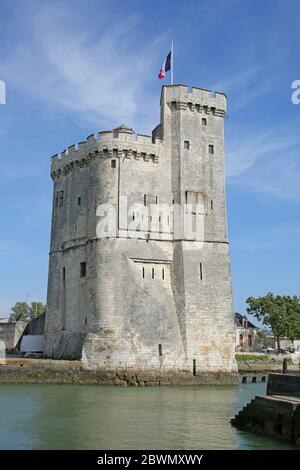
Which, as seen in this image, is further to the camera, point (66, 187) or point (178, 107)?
point (66, 187)

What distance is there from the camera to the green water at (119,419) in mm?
12992

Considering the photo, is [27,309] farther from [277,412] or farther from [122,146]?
[277,412]

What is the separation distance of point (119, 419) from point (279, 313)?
37.4 meters

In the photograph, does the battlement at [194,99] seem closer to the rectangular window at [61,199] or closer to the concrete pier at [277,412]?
the rectangular window at [61,199]

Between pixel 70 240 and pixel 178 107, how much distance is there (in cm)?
904

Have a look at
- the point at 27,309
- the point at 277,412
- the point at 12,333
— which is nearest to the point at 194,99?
the point at 277,412

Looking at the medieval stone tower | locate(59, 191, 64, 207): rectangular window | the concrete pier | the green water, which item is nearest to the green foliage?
the medieval stone tower

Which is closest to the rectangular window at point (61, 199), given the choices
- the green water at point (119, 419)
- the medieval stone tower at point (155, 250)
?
the medieval stone tower at point (155, 250)

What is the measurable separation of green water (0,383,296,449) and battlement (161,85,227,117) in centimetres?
1437

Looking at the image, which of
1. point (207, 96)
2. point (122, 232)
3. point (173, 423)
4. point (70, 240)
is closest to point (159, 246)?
point (122, 232)

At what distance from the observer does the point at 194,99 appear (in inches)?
1205

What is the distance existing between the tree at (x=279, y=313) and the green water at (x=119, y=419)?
2747cm
